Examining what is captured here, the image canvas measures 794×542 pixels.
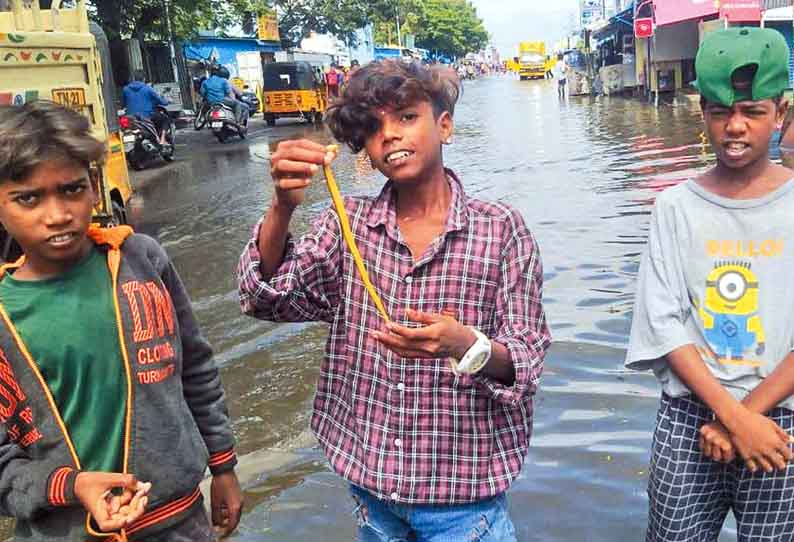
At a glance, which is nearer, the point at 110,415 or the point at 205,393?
the point at 110,415

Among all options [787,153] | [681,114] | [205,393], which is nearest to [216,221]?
[787,153]

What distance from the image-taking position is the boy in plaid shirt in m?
1.89

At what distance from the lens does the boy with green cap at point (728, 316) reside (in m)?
1.98

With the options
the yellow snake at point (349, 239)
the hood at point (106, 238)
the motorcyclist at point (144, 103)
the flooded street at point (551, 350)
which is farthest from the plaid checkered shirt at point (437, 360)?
the motorcyclist at point (144, 103)

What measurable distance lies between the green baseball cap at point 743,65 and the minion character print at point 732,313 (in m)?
0.42

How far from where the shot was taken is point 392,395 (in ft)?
6.27

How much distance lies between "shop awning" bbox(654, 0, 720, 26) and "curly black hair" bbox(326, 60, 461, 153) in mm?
21084

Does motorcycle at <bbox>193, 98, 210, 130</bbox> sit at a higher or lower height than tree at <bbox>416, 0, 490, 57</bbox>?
lower

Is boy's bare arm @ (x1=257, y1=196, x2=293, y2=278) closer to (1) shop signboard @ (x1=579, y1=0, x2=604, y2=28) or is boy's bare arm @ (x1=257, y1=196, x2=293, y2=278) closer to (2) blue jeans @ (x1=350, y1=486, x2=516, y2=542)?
(2) blue jeans @ (x1=350, y1=486, x2=516, y2=542)

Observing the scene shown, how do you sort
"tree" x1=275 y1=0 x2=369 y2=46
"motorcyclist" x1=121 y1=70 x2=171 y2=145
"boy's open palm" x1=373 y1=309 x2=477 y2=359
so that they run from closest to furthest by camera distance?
"boy's open palm" x1=373 y1=309 x2=477 y2=359, "motorcyclist" x1=121 y1=70 x2=171 y2=145, "tree" x1=275 y1=0 x2=369 y2=46

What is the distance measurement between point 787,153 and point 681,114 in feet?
57.4

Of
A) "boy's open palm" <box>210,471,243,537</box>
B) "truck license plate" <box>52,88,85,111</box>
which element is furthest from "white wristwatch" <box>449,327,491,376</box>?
"truck license plate" <box>52,88,85,111</box>

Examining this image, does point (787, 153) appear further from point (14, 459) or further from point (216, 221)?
point (216, 221)

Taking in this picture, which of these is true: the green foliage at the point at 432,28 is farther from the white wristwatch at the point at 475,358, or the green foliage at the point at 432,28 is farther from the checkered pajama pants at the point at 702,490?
the white wristwatch at the point at 475,358
